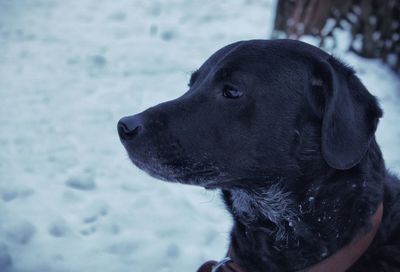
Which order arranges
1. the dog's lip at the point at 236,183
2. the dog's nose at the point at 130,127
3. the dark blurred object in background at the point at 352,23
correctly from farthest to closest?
the dark blurred object in background at the point at 352,23 < the dog's lip at the point at 236,183 < the dog's nose at the point at 130,127

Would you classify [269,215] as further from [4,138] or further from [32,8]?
[32,8]

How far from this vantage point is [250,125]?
2537 mm

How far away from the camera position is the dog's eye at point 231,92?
8.37ft

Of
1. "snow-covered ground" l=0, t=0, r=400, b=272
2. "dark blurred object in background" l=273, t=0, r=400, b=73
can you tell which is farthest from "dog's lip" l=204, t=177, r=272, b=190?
"dark blurred object in background" l=273, t=0, r=400, b=73

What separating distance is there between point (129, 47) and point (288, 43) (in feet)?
16.1

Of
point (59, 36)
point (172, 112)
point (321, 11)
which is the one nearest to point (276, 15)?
point (321, 11)

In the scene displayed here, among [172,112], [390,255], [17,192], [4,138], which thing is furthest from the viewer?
[4,138]

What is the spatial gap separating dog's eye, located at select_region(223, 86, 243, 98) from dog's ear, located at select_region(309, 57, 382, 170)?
416 mm

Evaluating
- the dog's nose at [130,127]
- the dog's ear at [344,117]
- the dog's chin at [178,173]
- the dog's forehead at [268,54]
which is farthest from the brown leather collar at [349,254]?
the dog's nose at [130,127]

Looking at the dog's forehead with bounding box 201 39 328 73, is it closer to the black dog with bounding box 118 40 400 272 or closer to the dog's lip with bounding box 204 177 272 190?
the black dog with bounding box 118 40 400 272

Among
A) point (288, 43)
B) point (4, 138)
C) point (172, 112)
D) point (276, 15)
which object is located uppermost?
point (288, 43)

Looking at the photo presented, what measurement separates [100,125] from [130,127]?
9.76 feet

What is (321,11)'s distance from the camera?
23.5ft

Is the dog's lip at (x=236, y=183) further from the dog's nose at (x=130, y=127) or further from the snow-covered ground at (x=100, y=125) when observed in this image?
the dog's nose at (x=130, y=127)
